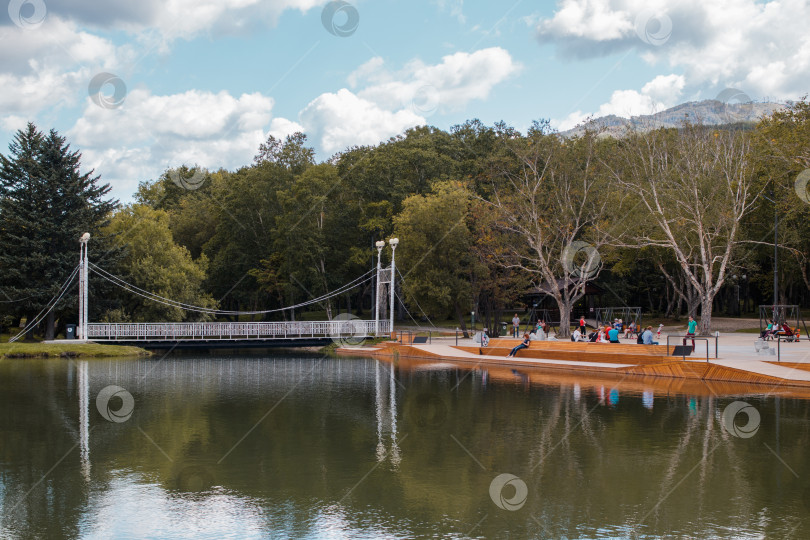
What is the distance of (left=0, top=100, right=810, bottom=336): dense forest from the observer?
45406mm

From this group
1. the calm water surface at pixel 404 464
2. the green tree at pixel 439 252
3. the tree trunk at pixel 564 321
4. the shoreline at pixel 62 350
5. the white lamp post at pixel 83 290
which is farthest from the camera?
the green tree at pixel 439 252

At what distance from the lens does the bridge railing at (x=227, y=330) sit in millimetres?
43094

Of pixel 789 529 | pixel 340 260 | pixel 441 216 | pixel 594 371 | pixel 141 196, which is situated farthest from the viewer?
pixel 141 196

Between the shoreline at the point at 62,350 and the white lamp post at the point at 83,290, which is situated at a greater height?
the white lamp post at the point at 83,290

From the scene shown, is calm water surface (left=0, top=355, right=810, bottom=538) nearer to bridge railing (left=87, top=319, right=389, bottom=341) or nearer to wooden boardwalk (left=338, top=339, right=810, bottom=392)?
wooden boardwalk (left=338, top=339, right=810, bottom=392)

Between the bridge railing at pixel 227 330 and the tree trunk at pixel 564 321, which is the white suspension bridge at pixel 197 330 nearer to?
the bridge railing at pixel 227 330

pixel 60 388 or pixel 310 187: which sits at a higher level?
pixel 310 187

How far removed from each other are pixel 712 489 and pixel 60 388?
69.1ft

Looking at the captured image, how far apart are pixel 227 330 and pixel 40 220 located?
45.6ft

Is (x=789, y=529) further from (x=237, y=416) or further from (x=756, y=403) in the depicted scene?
(x=237, y=416)

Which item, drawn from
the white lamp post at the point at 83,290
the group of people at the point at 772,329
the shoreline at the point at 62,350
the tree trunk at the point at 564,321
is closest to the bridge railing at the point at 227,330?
the white lamp post at the point at 83,290

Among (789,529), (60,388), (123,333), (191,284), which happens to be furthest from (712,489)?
(191,284)

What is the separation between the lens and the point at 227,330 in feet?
145

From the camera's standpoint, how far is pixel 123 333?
1692 inches
